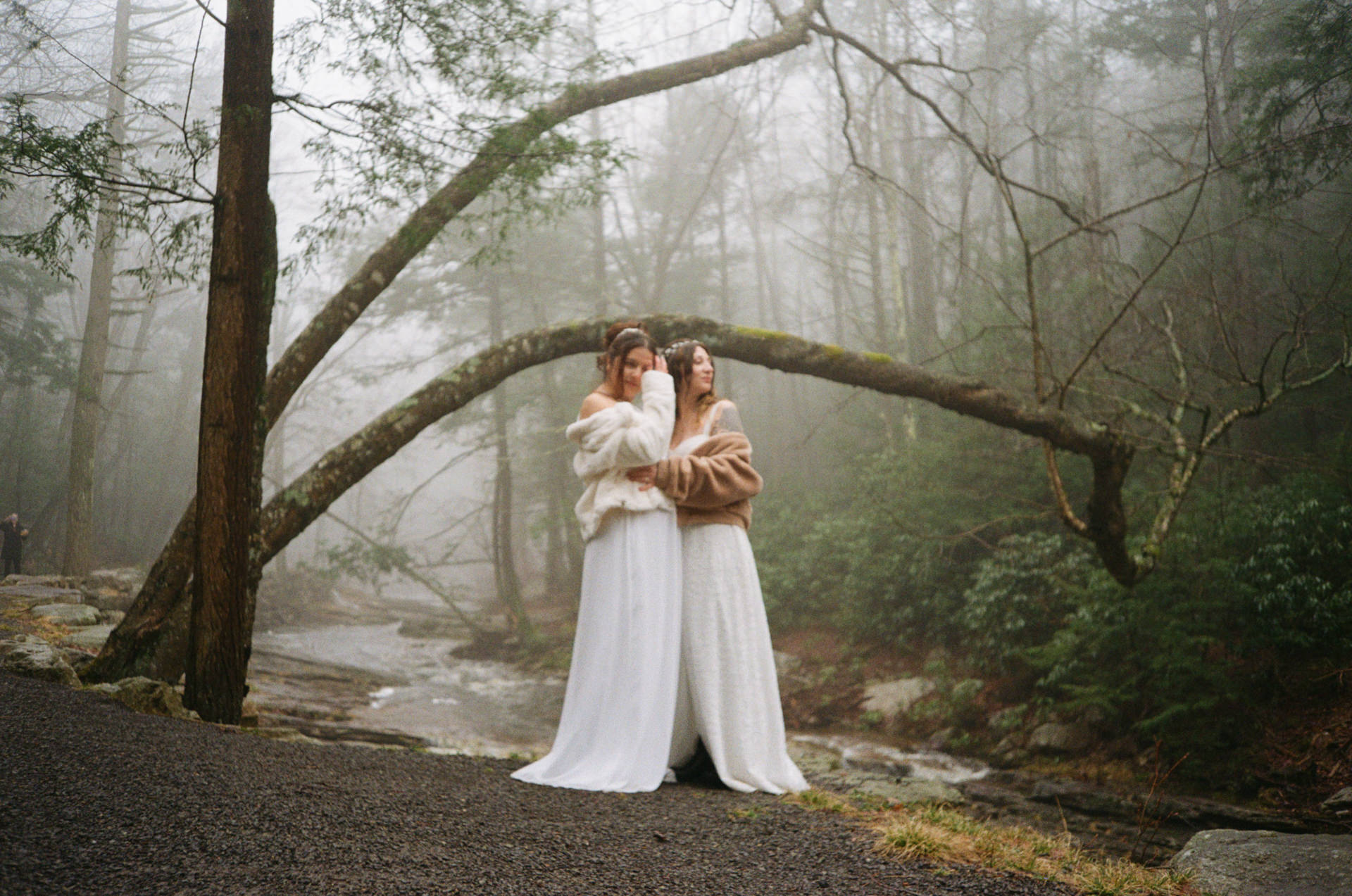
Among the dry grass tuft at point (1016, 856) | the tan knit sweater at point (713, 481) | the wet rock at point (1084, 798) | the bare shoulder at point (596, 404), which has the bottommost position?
the wet rock at point (1084, 798)

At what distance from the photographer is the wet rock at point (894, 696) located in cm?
923

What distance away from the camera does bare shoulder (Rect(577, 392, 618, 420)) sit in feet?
14.1

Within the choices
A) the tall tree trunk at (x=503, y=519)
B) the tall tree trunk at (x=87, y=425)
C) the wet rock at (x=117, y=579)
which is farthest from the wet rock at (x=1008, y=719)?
the tall tree trunk at (x=87, y=425)

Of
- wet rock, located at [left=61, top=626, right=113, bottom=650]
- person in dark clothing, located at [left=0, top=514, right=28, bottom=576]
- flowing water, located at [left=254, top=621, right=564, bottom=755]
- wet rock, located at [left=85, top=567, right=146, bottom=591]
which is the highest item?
person in dark clothing, located at [left=0, top=514, right=28, bottom=576]

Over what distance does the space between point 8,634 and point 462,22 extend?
511 cm

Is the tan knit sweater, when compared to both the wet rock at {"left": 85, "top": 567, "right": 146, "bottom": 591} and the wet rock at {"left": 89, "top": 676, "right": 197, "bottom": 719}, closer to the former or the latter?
the wet rock at {"left": 89, "top": 676, "right": 197, "bottom": 719}

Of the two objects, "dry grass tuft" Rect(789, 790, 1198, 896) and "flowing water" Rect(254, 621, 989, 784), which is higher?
"dry grass tuft" Rect(789, 790, 1198, 896)

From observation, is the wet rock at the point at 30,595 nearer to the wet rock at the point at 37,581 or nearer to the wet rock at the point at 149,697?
the wet rock at the point at 37,581

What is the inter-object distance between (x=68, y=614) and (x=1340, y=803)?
32.0ft

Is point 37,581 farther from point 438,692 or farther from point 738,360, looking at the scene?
point 738,360

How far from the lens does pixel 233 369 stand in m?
4.22

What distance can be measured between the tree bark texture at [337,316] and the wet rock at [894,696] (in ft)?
23.1

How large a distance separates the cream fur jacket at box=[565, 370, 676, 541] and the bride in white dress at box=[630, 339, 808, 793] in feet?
0.35


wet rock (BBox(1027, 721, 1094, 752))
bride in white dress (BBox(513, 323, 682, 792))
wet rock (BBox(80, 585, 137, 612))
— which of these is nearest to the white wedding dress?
bride in white dress (BBox(513, 323, 682, 792))
